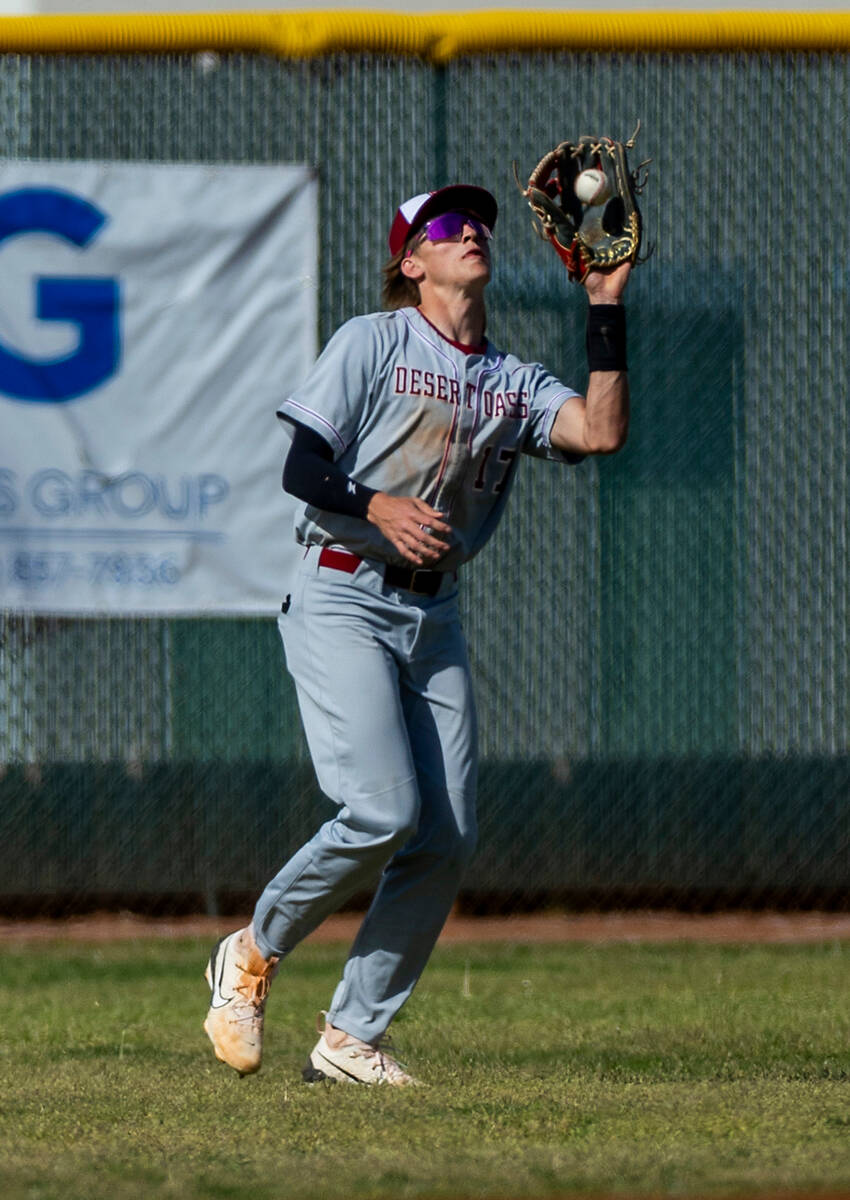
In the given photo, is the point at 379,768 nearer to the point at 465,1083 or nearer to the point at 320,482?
the point at 320,482

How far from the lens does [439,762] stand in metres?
4.45

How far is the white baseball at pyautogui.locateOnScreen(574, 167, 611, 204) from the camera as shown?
4.51 meters

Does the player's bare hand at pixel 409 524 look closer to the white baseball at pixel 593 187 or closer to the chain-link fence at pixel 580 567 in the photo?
the white baseball at pixel 593 187

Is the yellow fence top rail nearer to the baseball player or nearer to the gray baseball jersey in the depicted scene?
the baseball player

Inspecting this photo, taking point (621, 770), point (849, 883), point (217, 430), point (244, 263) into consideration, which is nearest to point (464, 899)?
point (621, 770)

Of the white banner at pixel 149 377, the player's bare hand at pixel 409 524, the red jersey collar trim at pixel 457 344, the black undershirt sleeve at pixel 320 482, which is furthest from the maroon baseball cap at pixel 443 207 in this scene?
the white banner at pixel 149 377

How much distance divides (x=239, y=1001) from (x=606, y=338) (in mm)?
1669

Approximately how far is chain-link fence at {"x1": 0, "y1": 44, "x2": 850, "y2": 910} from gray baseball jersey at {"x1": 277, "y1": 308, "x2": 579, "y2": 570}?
2671 mm

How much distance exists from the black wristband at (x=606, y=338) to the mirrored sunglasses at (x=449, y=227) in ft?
1.06

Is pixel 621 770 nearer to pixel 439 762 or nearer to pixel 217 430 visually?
pixel 217 430

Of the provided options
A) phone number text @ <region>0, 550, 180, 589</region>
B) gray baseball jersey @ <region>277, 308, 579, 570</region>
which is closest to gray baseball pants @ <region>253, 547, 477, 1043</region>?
gray baseball jersey @ <region>277, 308, 579, 570</region>

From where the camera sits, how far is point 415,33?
7.11 meters

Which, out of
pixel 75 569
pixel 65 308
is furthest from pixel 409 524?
pixel 65 308

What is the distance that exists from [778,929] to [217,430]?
269 cm
